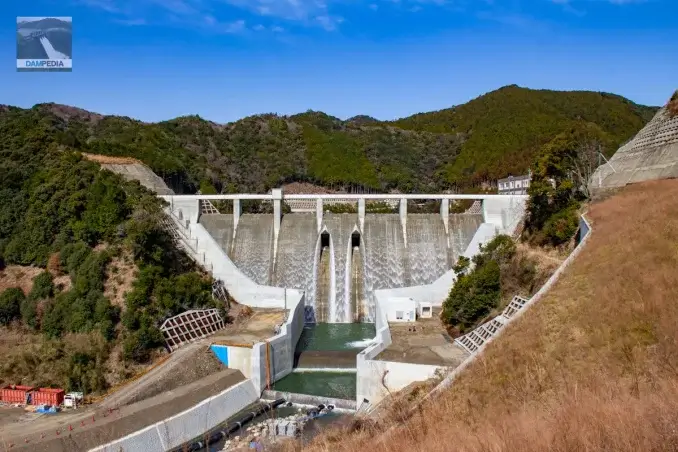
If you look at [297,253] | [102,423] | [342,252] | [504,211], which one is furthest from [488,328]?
[297,253]

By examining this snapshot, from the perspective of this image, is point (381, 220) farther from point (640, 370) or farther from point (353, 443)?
point (353, 443)

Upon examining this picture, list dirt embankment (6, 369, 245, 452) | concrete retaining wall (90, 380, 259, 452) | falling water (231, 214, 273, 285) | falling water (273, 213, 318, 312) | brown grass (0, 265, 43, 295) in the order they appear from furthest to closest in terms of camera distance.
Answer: falling water (231, 214, 273, 285), falling water (273, 213, 318, 312), brown grass (0, 265, 43, 295), concrete retaining wall (90, 380, 259, 452), dirt embankment (6, 369, 245, 452)

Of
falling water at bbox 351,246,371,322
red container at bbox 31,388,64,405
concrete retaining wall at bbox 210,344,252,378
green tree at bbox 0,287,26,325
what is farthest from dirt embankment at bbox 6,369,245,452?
falling water at bbox 351,246,371,322

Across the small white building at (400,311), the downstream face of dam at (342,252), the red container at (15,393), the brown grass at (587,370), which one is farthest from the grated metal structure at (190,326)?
the brown grass at (587,370)

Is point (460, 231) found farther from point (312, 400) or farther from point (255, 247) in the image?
point (312, 400)

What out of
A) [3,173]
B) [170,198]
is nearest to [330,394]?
[170,198]

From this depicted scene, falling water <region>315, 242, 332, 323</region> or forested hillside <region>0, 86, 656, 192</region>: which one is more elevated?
forested hillside <region>0, 86, 656, 192</region>

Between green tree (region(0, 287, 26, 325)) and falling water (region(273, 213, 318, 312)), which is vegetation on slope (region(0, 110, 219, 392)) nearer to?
green tree (region(0, 287, 26, 325))
